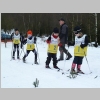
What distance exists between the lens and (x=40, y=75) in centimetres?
756

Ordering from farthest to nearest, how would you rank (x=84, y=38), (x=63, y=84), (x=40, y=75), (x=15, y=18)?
(x=15, y=18) → (x=84, y=38) → (x=40, y=75) → (x=63, y=84)

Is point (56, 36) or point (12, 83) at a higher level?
point (56, 36)

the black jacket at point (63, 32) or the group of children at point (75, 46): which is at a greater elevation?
the black jacket at point (63, 32)

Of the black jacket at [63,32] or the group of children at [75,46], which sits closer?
the group of children at [75,46]

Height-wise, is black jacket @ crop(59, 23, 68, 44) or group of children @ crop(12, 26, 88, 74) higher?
black jacket @ crop(59, 23, 68, 44)

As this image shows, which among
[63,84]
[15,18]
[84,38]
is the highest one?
[15,18]

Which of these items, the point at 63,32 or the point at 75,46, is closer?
the point at 75,46

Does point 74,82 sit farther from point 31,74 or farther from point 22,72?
point 22,72

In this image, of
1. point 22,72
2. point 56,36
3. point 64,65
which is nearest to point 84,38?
point 56,36

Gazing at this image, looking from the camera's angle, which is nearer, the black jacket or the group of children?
the group of children

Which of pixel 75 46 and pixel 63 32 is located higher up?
pixel 63 32

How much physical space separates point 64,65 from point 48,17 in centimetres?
3337

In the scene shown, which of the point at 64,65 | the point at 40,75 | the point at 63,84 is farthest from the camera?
the point at 64,65

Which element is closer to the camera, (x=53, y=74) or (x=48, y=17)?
(x=53, y=74)
